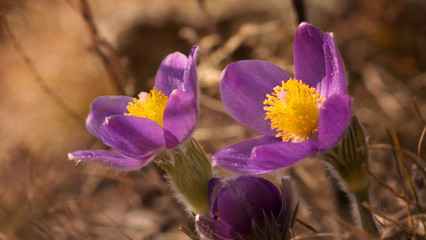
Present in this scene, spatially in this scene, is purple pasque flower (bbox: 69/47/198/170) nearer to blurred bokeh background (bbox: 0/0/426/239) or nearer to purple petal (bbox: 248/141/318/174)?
purple petal (bbox: 248/141/318/174)

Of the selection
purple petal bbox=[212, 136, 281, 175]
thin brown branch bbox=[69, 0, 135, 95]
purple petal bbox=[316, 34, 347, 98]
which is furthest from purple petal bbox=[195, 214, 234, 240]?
thin brown branch bbox=[69, 0, 135, 95]

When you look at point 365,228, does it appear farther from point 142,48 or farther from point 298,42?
point 142,48

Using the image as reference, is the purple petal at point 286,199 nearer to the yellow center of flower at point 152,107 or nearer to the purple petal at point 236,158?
the purple petal at point 236,158

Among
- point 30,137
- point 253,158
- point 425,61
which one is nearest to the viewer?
point 253,158

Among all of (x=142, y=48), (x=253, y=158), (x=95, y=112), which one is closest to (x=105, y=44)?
(x=95, y=112)

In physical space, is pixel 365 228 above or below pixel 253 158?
below

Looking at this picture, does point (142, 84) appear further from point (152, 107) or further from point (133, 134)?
point (133, 134)

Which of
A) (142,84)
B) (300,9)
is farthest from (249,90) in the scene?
(142,84)
